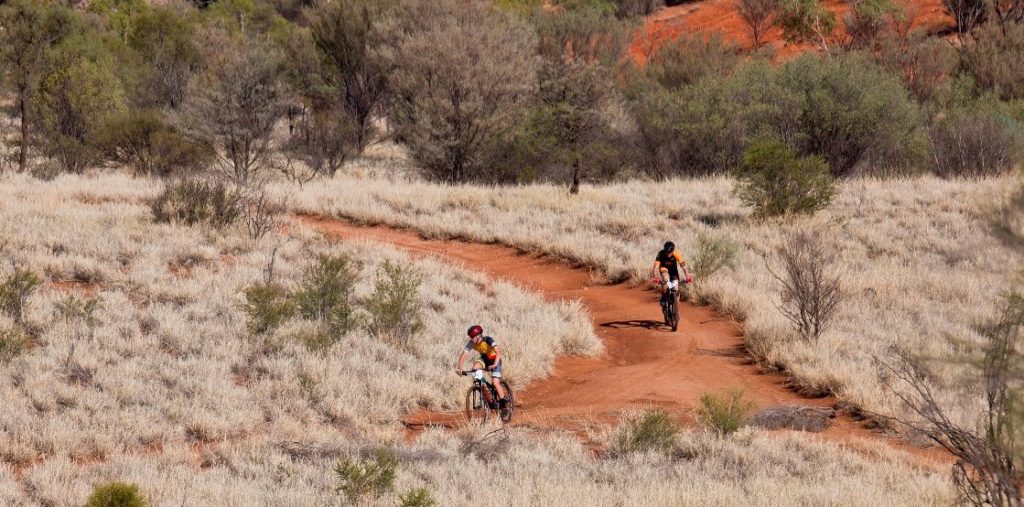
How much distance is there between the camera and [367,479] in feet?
25.1

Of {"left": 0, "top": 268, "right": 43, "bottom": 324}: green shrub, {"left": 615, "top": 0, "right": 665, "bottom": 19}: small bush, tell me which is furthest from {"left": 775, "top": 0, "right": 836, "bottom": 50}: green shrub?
{"left": 0, "top": 268, "right": 43, "bottom": 324}: green shrub

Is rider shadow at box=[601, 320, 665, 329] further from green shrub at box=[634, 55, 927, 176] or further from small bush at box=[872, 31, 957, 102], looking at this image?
small bush at box=[872, 31, 957, 102]

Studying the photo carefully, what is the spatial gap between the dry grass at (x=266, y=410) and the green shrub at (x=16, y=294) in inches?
7.0

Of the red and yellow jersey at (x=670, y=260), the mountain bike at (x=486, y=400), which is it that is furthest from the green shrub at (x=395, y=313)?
the red and yellow jersey at (x=670, y=260)

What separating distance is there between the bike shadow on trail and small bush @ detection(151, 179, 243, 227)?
7.70 meters

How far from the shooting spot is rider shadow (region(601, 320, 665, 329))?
1534 cm

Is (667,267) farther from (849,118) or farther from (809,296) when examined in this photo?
(849,118)

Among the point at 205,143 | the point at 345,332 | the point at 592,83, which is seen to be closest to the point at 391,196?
the point at 592,83

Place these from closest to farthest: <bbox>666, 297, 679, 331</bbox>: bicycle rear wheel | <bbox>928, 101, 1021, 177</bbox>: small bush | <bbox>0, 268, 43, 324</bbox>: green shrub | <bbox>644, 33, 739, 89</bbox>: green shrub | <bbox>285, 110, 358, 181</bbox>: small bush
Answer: <bbox>0, 268, 43, 324</bbox>: green shrub
<bbox>666, 297, 679, 331</bbox>: bicycle rear wheel
<bbox>928, 101, 1021, 177</bbox>: small bush
<bbox>285, 110, 358, 181</bbox>: small bush
<bbox>644, 33, 739, 89</bbox>: green shrub

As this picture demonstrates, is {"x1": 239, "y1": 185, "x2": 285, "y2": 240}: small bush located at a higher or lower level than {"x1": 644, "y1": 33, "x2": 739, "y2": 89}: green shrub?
lower

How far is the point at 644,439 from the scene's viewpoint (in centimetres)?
949

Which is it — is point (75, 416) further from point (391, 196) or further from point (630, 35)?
point (630, 35)

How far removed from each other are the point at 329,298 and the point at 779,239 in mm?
10107

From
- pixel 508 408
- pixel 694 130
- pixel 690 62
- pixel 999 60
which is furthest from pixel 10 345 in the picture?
pixel 999 60
